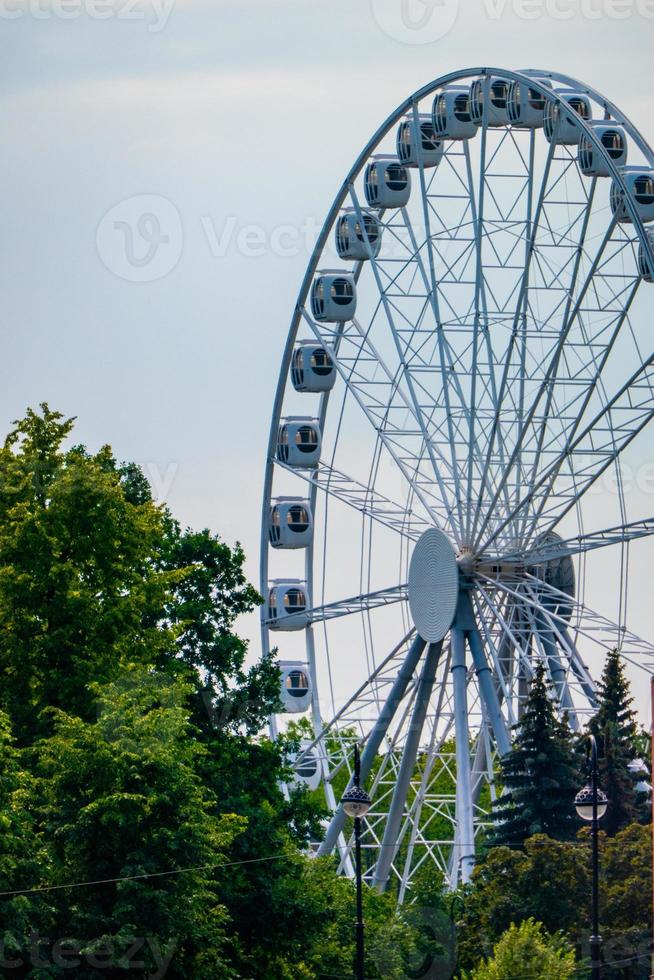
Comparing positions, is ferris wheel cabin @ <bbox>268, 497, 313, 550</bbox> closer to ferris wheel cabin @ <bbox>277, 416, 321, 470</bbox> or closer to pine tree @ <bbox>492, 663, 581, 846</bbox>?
ferris wheel cabin @ <bbox>277, 416, 321, 470</bbox>

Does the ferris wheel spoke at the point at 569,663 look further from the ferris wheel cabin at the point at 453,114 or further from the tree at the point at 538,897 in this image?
the ferris wheel cabin at the point at 453,114

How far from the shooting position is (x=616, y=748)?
61.3 meters

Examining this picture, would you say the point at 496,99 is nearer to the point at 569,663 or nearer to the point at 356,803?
the point at 569,663

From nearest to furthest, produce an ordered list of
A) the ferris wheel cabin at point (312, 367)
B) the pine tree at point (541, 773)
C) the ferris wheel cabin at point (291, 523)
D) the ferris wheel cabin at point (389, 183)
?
1. the pine tree at point (541, 773)
2. the ferris wheel cabin at point (389, 183)
3. the ferris wheel cabin at point (312, 367)
4. the ferris wheel cabin at point (291, 523)

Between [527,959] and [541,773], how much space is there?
10.6 m

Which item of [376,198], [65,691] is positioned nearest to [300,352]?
[376,198]

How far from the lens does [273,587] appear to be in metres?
71.0

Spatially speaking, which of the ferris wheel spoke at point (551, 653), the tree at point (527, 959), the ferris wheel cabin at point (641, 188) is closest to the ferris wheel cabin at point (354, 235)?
the ferris wheel cabin at point (641, 188)

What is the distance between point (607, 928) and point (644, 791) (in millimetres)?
9117

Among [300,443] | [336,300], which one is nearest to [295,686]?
[300,443]

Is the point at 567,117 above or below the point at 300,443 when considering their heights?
above

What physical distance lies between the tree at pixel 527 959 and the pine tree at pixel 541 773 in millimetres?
8408

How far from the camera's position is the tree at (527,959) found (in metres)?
49.1

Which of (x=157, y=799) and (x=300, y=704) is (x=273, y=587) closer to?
(x=300, y=704)
